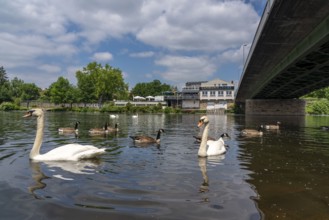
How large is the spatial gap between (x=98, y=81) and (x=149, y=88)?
159 ft

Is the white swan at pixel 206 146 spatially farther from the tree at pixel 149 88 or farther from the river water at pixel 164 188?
the tree at pixel 149 88

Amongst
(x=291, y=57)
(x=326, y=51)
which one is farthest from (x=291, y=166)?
(x=291, y=57)

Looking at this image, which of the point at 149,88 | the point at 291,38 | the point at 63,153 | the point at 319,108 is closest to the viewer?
the point at 63,153

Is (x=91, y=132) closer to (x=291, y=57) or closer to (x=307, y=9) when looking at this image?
(x=307, y=9)

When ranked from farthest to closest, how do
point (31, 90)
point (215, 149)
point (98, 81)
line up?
1. point (31, 90)
2. point (98, 81)
3. point (215, 149)

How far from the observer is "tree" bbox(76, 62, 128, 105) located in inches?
4124

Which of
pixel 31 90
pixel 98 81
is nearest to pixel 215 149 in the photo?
pixel 98 81

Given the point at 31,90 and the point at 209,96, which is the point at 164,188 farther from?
the point at 31,90

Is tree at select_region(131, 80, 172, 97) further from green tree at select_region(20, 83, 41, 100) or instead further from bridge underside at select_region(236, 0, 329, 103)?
bridge underside at select_region(236, 0, 329, 103)

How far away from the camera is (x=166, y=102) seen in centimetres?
11988

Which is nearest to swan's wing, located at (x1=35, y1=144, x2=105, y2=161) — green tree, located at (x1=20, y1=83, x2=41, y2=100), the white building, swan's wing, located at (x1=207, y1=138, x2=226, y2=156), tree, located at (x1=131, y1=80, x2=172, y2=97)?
swan's wing, located at (x1=207, y1=138, x2=226, y2=156)

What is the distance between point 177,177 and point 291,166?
3.80 m

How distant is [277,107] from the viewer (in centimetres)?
7006

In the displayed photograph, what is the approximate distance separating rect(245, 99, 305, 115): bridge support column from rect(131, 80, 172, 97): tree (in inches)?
3178
